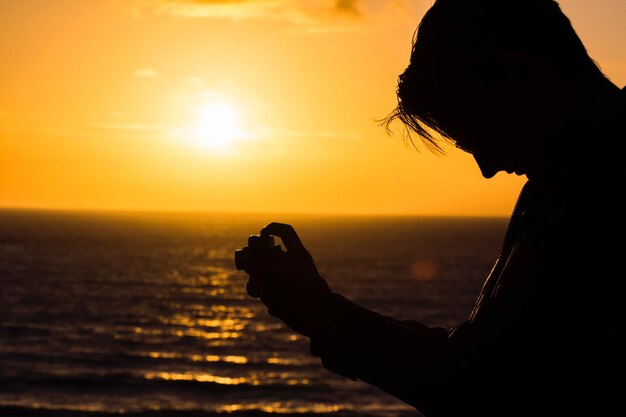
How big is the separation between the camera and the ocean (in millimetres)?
1607

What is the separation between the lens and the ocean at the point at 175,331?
37.0 metres

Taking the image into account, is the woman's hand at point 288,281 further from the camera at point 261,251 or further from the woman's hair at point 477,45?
the woman's hair at point 477,45

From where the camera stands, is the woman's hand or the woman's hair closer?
the woman's hair

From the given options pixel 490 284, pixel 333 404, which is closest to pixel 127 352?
pixel 333 404

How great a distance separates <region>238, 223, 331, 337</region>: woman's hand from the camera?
1553 millimetres

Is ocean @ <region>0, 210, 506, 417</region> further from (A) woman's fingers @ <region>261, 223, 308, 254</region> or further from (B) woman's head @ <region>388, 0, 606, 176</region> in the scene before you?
(B) woman's head @ <region>388, 0, 606, 176</region>

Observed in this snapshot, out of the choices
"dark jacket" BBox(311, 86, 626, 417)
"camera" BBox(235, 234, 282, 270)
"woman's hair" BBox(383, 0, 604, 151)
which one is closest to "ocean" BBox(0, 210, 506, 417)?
"camera" BBox(235, 234, 282, 270)

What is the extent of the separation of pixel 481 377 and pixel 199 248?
156 meters

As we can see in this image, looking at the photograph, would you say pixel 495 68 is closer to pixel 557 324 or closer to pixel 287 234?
pixel 557 324

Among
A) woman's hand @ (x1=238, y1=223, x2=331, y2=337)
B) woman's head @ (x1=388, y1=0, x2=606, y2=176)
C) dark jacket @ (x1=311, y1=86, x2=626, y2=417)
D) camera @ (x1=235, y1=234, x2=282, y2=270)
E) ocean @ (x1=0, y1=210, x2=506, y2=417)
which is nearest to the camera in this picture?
dark jacket @ (x1=311, y1=86, x2=626, y2=417)

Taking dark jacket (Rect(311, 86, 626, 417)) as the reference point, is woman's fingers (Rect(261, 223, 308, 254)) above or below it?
above

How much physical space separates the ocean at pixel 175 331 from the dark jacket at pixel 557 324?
2.12m

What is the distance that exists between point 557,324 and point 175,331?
59.7 metres

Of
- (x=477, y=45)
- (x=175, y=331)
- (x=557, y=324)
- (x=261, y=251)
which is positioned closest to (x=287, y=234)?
(x=261, y=251)
